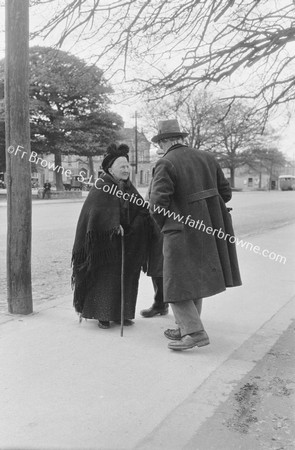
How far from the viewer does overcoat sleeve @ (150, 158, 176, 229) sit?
3.88 meters

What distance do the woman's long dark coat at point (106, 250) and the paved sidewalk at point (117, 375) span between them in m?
0.23

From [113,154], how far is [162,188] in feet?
3.28

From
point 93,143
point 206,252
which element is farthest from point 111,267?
point 93,143

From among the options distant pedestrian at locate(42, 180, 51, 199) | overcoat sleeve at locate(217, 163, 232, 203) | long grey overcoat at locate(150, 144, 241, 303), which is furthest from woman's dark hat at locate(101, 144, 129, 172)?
distant pedestrian at locate(42, 180, 51, 199)

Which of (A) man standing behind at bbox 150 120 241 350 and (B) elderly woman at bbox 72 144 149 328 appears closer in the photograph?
(A) man standing behind at bbox 150 120 241 350

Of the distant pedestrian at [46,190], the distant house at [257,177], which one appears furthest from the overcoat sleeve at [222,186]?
the distant house at [257,177]

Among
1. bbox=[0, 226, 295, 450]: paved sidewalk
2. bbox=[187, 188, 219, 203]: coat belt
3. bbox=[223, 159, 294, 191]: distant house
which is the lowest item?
bbox=[0, 226, 295, 450]: paved sidewalk

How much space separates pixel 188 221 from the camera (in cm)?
404

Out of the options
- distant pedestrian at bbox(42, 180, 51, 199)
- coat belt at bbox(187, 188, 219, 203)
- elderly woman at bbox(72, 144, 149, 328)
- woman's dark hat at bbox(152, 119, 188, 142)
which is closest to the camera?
coat belt at bbox(187, 188, 219, 203)

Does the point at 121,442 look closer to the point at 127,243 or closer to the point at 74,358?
the point at 74,358

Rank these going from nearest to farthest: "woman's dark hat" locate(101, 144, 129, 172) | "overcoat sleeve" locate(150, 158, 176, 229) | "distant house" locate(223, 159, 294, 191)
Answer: "overcoat sleeve" locate(150, 158, 176, 229) → "woman's dark hat" locate(101, 144, 129, 172) → "distant house" locate(223, 159, 294, 191)

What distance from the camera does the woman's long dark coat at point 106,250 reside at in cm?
459

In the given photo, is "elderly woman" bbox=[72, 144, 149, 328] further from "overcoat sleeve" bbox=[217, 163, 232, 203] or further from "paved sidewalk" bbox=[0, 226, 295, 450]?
"overcoat sleeve" bbox=[217, 163, 232, 203]

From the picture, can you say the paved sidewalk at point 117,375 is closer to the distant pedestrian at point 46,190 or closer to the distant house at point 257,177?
the distant pedestrian at point 46,190
